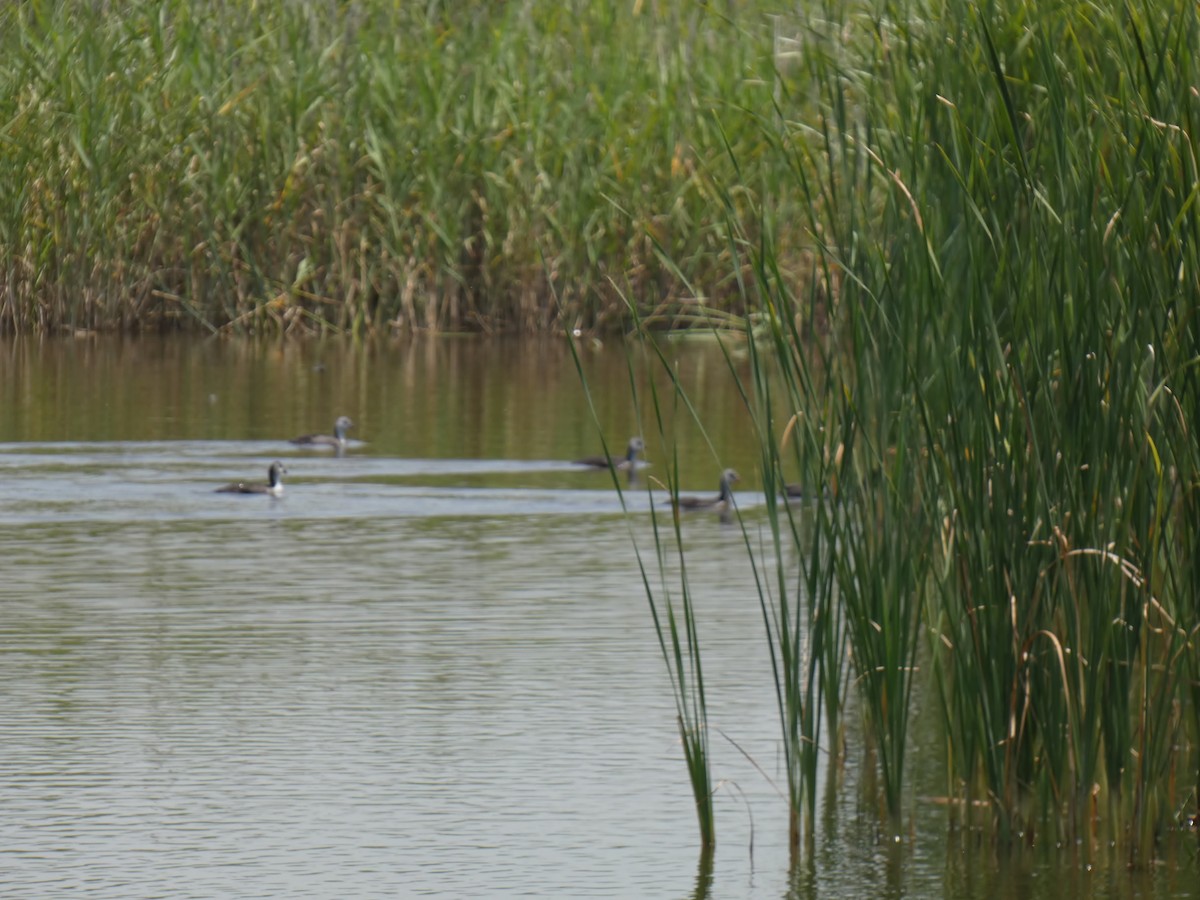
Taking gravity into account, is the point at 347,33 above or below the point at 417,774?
above

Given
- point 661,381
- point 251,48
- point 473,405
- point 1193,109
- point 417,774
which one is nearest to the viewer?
point 1193,109

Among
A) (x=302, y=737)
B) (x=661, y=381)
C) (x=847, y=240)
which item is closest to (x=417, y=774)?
(x=302, y=737)

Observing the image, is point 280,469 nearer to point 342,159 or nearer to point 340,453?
point 340,453

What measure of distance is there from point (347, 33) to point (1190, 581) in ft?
48.2

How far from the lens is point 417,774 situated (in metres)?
5.65

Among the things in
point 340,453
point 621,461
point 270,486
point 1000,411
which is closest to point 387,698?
point 1000,411

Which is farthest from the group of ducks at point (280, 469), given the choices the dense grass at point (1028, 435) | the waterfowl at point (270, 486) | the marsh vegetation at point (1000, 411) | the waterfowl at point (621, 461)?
the dense grass at point (1028, 435)

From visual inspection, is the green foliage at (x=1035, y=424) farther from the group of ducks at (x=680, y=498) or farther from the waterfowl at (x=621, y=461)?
the waterfowl at (x=621, y=461)

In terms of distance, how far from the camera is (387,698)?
253 inches

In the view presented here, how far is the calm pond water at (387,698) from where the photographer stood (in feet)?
16.2

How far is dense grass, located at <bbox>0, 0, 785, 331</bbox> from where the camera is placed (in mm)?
17672

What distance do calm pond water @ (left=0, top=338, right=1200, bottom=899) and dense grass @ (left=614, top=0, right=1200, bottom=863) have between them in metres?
0.28

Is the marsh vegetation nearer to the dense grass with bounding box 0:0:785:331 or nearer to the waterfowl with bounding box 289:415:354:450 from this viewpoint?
the waterfowl with bounding box 289:415:354:450

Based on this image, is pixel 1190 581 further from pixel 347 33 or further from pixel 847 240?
pixel 347 33
